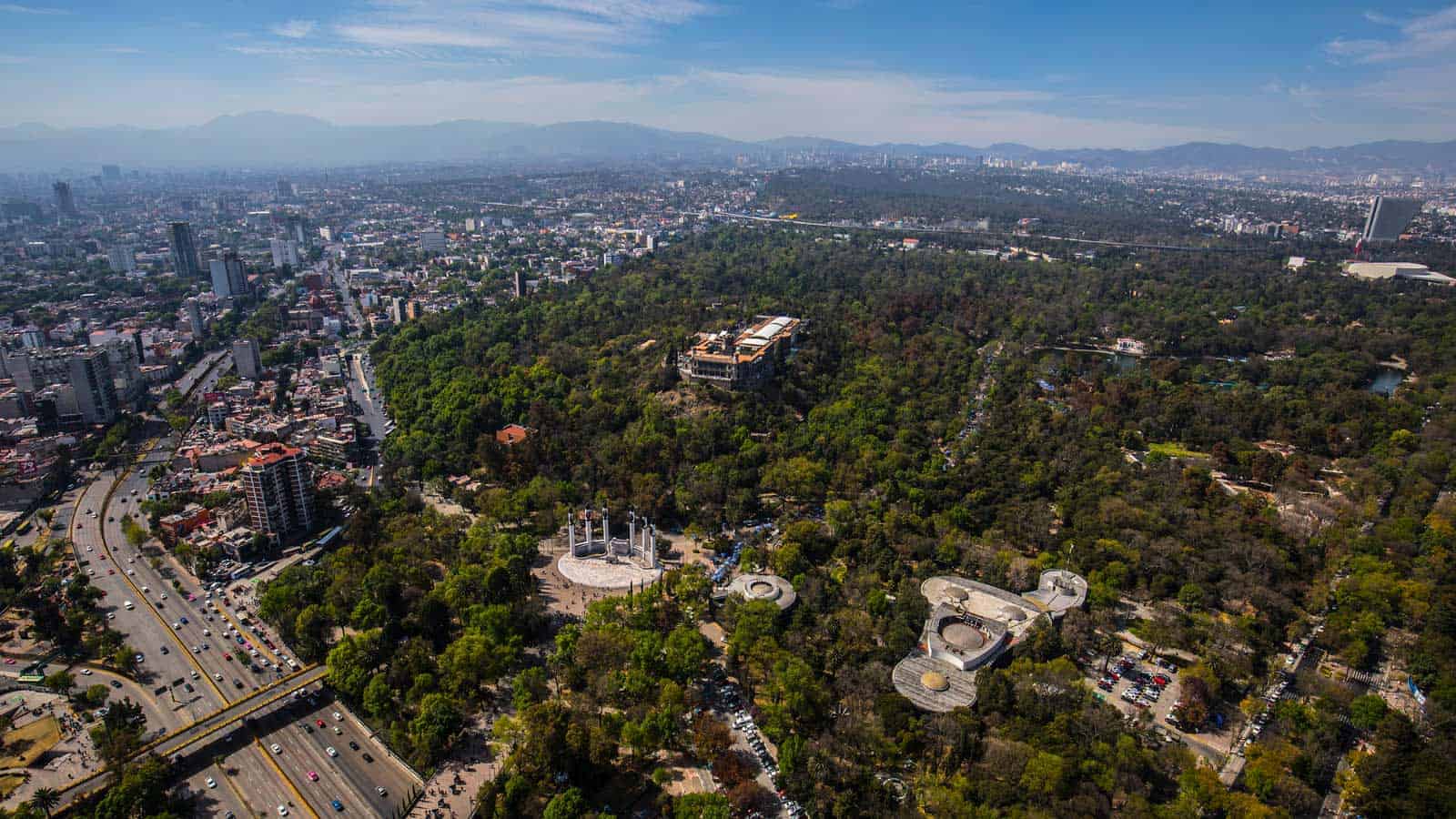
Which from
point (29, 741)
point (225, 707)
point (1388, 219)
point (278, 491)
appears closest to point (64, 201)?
point (278, 491)

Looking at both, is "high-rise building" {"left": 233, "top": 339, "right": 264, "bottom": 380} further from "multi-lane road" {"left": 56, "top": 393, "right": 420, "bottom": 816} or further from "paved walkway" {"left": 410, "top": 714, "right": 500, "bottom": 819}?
"paved walkway" {"left": 410, "top": 714, "right": 500, "bottom": 819}

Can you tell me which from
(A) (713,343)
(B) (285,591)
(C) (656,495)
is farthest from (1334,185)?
(B) (285,591)

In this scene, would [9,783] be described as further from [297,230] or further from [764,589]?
[297,230]

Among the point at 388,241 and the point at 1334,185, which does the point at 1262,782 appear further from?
the point at 1334,185

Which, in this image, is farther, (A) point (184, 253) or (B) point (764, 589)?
(A) point (184, 253)

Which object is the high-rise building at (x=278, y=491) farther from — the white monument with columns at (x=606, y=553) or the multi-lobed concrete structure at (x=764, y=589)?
the multi-lobed concrete structure at (x=764, y=589)

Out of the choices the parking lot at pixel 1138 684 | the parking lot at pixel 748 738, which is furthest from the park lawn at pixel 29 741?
the parking lot at pixel 1138 684

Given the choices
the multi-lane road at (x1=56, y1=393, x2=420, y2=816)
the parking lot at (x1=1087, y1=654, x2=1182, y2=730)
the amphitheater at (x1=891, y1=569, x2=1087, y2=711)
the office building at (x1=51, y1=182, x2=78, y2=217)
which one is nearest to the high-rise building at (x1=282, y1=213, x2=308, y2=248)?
the office building at (x1=51, y1=182, x2=78, y2=217)
